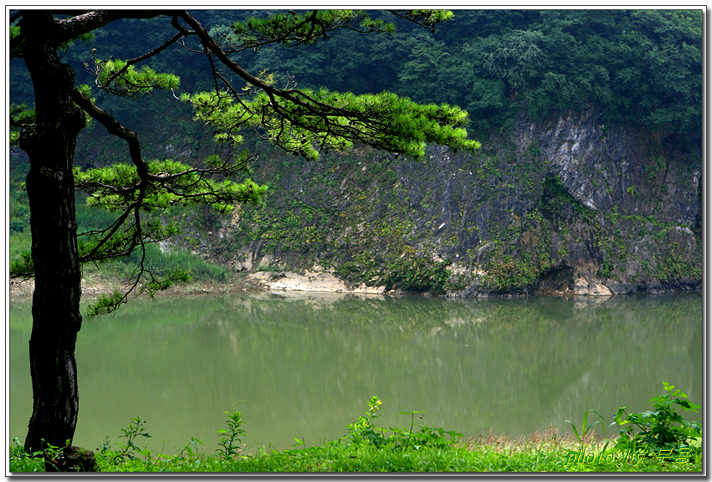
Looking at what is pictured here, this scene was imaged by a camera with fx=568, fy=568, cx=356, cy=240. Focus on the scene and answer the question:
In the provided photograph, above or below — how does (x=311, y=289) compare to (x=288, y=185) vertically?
below

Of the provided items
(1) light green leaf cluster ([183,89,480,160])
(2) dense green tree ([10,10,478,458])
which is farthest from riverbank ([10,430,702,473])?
(1) light green leaf cluster ([183,89,480,160])

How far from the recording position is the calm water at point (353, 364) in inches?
238

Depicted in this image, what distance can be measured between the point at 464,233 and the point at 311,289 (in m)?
4.60

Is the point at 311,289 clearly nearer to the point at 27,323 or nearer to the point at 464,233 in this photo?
the point at 464,233

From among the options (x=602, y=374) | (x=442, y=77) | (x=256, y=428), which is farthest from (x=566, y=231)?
(x=256, y=428)

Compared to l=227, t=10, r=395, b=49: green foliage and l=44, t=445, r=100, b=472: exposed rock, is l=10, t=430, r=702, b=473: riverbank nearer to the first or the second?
l=44, t=445, r=100, b=472: exposed rock

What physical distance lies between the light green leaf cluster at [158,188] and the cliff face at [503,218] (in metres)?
11.3

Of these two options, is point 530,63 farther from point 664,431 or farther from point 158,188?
point 664,431

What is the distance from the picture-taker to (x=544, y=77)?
1705 centimetres

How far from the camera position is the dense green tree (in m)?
3.25

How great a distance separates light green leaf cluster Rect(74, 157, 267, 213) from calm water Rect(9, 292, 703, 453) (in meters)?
2.08

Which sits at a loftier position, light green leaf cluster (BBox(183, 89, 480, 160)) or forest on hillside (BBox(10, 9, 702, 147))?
forest on hillside (BBox(10, 9, 702, 147))

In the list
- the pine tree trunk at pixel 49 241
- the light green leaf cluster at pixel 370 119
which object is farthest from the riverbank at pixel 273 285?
the pine tree trunk at pixel 49 241
